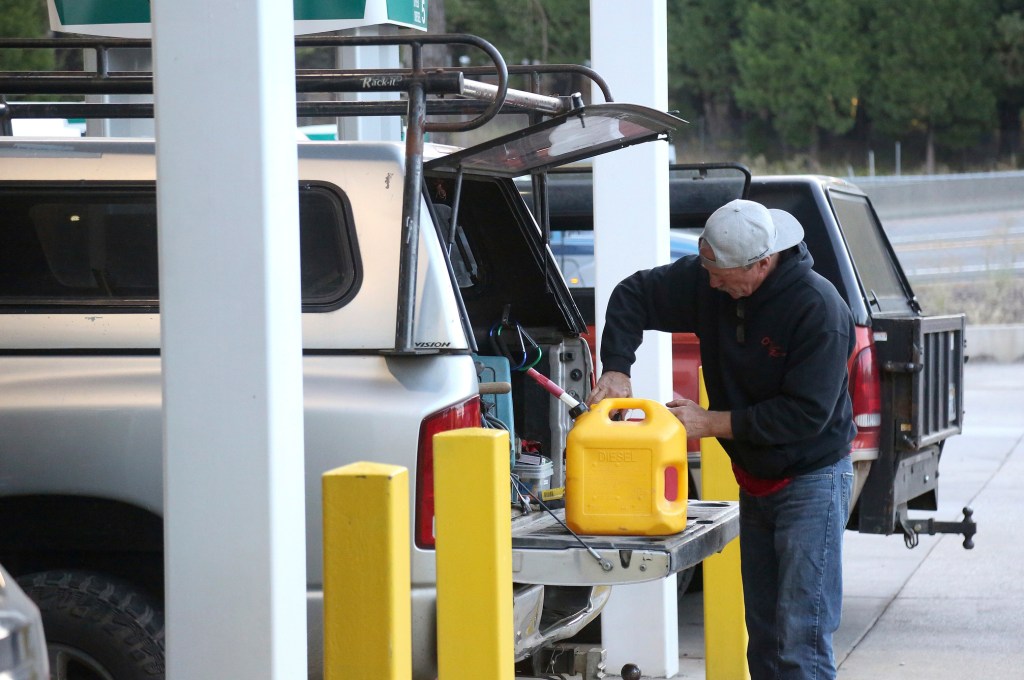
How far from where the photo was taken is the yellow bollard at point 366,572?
3.15 m

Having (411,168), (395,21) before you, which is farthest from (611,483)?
(395,21)

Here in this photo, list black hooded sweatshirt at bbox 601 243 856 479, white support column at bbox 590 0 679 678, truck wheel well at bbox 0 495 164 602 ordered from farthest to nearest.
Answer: white support column at bbox 590 0 679 678
black hooded sweatshirt at bbox 601 243 856 479
truck wheel well at bbox 0 495 164 602

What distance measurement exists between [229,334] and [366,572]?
0.66 m

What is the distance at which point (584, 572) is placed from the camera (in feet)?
13.9

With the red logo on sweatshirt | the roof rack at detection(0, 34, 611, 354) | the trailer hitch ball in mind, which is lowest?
the trailer hitch ball

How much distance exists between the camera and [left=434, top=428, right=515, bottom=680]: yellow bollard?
3.46 meters

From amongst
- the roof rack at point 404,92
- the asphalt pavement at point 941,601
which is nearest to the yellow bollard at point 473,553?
the roof rack at point 404,92

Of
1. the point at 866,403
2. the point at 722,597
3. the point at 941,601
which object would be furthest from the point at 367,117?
the point at 941,601

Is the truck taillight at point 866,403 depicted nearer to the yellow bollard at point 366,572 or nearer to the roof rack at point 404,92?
the roof rack at point 404,92

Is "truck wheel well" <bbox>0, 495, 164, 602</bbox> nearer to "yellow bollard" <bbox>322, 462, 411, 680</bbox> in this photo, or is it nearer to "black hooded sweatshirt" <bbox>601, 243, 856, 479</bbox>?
"yellow bollard" <bbox>322, 462, 411, 680</bbox>

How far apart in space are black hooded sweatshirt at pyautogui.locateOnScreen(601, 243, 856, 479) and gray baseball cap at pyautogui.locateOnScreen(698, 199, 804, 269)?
0.18 meters

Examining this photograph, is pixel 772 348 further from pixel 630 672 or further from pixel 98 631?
pixel 98 631

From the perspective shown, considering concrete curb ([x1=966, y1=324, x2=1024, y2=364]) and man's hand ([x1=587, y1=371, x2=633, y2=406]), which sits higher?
man's hand ([x1=587, y1=371, x2=633, y2=406])

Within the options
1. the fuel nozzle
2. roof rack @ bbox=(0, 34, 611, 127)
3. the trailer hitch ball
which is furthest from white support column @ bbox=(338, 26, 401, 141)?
the trailer hitch ball
